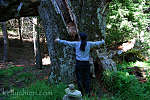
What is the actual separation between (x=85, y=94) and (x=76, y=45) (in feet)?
4.87

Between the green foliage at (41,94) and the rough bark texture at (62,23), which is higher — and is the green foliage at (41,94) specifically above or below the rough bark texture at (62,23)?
below

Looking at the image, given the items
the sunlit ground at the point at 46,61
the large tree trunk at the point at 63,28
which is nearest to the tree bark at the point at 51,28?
the large tree trunk at the point at 63,28

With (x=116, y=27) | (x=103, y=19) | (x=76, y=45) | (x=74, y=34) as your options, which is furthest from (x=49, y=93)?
(x=116, y=27)

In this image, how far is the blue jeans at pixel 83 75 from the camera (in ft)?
15.2

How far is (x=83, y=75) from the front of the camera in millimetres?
4777

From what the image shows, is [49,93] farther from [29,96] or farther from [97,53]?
[97,53]

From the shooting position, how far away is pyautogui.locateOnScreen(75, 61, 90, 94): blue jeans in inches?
182

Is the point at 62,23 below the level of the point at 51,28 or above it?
above

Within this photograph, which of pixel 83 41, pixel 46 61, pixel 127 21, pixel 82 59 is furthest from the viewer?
pixel 46 61

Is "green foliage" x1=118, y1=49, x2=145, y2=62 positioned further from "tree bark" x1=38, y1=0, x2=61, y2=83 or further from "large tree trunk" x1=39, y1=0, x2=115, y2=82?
"tree bark" x1=38, y1=0, x2=61, y2=83

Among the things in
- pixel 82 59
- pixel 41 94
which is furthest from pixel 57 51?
pixel 41 94

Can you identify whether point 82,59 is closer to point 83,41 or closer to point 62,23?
point 83,41

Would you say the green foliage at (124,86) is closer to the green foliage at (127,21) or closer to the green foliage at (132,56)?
the green foliage at (132,56)

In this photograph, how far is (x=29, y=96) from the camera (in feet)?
14.3
